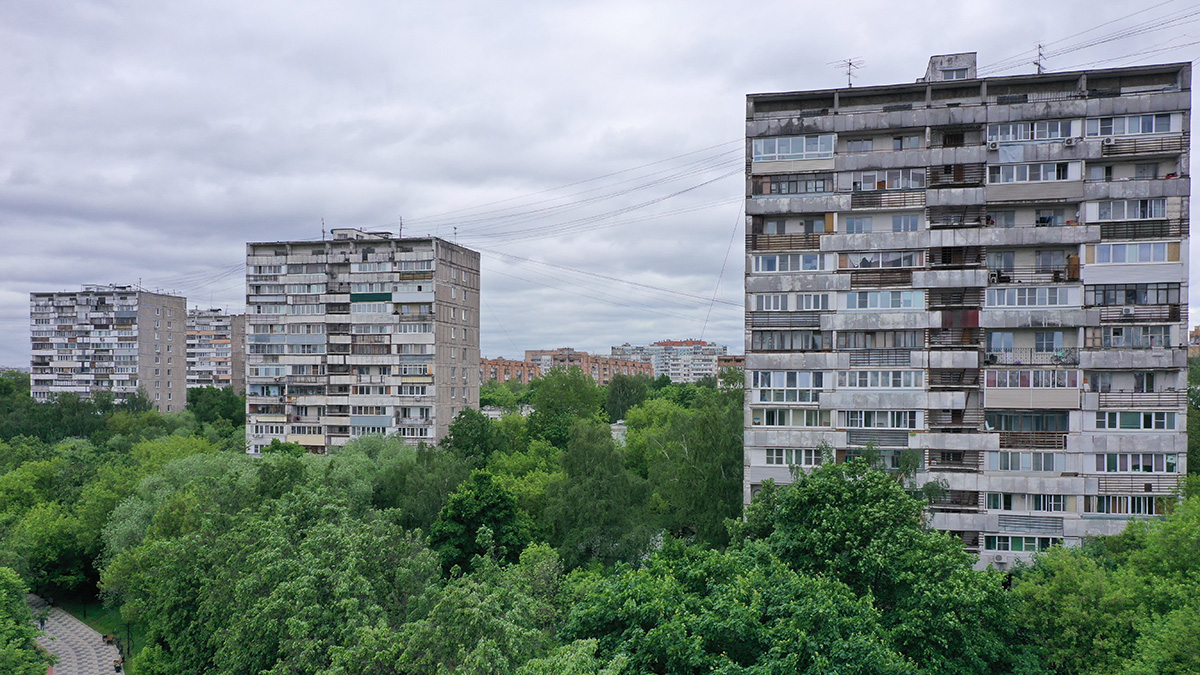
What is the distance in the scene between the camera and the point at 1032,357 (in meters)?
35.1

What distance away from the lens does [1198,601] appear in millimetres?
20094

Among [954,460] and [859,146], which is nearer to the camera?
[954,460]

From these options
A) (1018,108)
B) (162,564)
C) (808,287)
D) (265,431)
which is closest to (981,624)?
(808,287)

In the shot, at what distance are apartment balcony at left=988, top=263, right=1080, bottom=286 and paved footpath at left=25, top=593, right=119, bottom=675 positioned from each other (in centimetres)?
5496

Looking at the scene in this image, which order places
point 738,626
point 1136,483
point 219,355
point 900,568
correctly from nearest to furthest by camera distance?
point 738,626
point 900,568
point 1136,483
point 219,355

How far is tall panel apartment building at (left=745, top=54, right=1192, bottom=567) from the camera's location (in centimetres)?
3369

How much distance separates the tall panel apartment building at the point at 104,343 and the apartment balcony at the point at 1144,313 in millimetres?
113873

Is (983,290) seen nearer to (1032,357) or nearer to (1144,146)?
(1032,357)

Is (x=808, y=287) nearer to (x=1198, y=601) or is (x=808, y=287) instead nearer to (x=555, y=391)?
(x=1198, y=601)

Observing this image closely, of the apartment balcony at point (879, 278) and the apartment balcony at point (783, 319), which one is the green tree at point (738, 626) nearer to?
the apartment balcony at point (783, 319)

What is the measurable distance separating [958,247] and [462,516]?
102ft

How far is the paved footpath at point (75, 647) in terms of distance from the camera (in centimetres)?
4072

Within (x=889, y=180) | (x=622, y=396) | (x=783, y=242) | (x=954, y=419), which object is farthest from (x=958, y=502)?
(x=622, y=396)

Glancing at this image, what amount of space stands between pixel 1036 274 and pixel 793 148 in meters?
14.2
